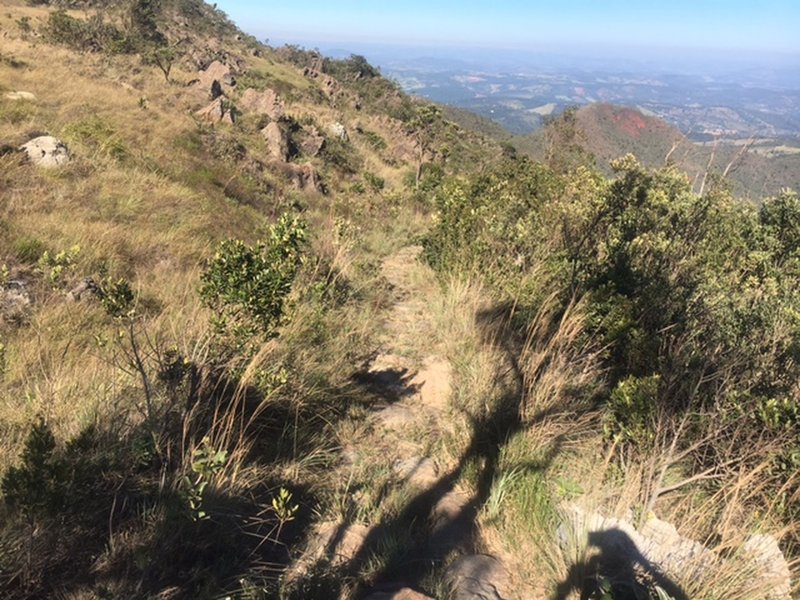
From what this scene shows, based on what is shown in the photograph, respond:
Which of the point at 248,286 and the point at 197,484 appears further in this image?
the point at 248,286

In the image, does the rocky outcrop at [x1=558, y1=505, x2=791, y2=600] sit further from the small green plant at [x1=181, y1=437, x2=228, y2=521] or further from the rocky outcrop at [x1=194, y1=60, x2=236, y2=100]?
the rocky outcrop at [x1=194, y1=60, x2=236, y2=100]

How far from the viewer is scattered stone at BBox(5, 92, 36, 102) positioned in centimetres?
994

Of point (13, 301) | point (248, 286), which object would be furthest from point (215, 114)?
point (248, 286)

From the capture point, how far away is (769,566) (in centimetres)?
224

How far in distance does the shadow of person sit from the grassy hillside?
0.02 metres

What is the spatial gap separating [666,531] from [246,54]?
154ft

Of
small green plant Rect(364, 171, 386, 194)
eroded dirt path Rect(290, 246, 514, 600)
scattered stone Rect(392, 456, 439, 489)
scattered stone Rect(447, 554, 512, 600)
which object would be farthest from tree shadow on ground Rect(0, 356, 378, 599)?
small green plant Rect(364, 171, 386, 194)

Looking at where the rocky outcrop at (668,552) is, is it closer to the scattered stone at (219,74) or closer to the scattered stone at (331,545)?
the scattered stone at (331,545)

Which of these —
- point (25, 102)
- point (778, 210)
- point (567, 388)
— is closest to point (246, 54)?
point (25, 102)

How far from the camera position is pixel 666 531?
259cm

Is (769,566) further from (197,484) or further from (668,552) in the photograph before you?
(197,484)

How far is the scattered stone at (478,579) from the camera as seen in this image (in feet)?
7.58

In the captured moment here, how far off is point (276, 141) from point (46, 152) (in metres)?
10.3

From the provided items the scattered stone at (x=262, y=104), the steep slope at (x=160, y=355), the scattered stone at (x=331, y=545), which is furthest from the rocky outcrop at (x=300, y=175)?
the scattered stone at (x=331, y=545)
